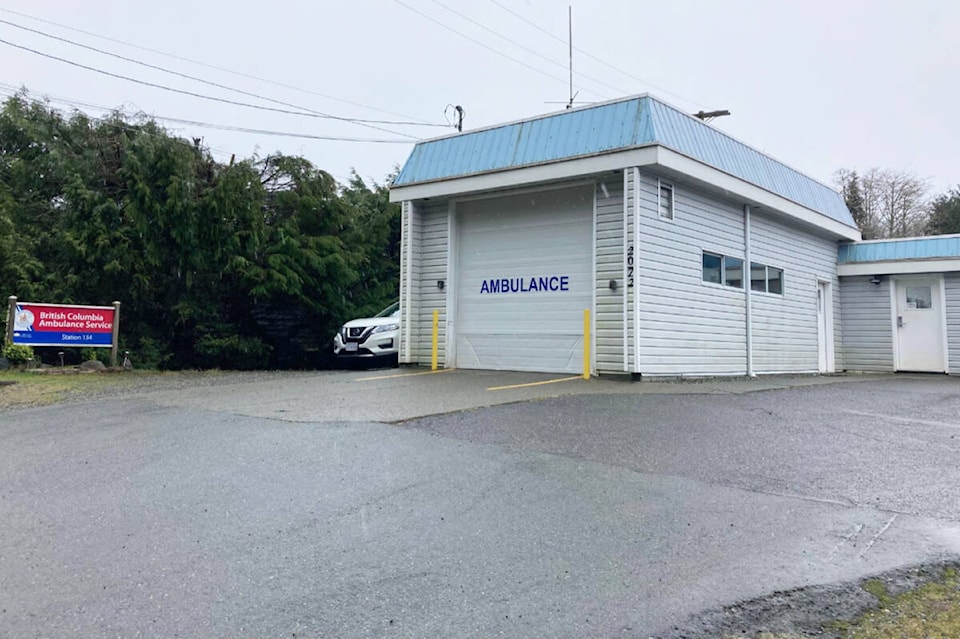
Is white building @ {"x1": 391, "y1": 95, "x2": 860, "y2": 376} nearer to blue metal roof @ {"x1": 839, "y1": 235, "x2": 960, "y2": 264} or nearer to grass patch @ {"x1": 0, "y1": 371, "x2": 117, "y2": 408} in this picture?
blue metal roof @ {"x1": 839, "y1": 235, "x2": 960, "y2": 264}

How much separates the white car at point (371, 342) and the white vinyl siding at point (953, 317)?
1454 centimetres

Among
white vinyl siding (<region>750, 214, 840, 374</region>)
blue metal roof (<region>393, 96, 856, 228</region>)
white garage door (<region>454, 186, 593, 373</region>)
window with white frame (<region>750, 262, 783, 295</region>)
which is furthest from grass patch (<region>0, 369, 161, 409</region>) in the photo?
white vinyl siding (<region>750, 214, 840, 374</region>)

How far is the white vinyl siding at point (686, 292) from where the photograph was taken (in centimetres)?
1133

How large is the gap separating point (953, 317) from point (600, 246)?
1193cm

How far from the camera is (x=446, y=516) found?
416 centimetres

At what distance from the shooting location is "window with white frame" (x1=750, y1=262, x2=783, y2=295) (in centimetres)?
1459

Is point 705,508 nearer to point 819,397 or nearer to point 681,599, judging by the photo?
point 681,599

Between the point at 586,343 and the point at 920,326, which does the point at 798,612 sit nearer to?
the point at 586,343

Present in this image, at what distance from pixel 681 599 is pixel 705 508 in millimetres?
1405

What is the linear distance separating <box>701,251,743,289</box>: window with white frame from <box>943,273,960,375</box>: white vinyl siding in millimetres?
7587

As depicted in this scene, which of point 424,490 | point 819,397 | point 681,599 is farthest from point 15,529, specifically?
point 819,397

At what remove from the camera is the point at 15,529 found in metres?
4.05

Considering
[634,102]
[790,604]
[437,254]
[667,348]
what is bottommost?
[790,604]

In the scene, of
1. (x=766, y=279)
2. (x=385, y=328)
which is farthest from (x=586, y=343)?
(x=766, y=279)
